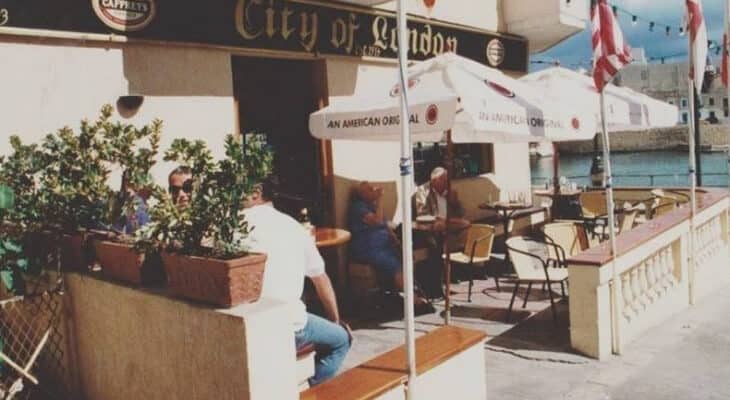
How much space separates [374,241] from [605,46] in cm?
328

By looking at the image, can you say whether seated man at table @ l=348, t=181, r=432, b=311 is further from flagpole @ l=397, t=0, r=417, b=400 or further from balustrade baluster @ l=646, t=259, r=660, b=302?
flagpole @ l=397, t=0, r=417, b=400

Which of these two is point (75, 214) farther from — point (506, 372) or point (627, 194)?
point (627, 194)

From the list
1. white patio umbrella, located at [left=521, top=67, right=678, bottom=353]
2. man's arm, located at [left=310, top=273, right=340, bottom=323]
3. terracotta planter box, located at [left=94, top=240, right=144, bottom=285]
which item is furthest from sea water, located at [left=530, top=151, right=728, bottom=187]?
terracotta planter box, located at [left=94, top=240, right=144, bottom=285]

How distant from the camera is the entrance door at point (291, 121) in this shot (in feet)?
25.0

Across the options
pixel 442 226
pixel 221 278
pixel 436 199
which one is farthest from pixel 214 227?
pixel 436 199

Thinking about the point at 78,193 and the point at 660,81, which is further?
the point at 660,81


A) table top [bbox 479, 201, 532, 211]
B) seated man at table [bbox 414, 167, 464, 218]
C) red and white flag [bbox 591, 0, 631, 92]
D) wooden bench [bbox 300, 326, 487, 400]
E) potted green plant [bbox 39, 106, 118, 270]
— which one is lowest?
wooden bench [bbox 300, 326, 487, 400]

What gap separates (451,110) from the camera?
15.2 ft

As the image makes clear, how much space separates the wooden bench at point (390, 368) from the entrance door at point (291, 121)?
4230mm

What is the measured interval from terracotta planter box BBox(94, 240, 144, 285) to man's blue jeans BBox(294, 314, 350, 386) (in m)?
1.04

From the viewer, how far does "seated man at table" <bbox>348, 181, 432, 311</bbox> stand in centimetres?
678

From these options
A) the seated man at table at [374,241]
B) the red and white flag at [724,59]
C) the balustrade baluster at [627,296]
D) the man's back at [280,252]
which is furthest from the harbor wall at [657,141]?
the man's back at [280,252]

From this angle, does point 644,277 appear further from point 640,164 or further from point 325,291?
point 640,164

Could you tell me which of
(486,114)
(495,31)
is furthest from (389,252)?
(495,31)
